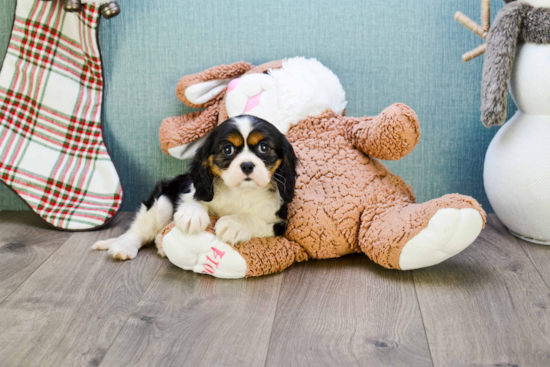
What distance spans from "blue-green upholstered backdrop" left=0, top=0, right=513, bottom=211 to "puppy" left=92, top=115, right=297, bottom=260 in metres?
0.71

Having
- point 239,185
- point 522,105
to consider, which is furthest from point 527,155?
point 239,185

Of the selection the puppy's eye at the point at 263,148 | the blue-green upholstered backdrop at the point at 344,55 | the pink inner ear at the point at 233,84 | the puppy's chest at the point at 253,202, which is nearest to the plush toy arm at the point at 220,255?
the puppy's chest at the point at 253,202

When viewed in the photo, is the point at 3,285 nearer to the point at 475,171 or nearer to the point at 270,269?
the point at 270,269

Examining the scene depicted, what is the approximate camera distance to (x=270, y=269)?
180cm

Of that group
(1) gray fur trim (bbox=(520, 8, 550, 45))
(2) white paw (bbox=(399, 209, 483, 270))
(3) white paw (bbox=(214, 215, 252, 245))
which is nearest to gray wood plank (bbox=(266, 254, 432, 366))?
(2) white paw (bbox=(399, 209, 483, 270))

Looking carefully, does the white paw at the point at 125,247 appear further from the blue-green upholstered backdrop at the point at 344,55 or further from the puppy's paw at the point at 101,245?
the blue-green upholstered backdrop at the point at 344,55

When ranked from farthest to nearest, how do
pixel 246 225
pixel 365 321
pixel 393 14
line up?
pixel 393 14 → pixel 246 225 → pixel 365 321

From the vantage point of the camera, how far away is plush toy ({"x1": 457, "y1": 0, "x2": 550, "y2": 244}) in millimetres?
1908

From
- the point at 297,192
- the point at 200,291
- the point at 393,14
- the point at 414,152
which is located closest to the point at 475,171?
the point at 414,152

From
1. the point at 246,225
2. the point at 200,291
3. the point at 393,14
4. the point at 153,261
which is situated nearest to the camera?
the point at 200,291

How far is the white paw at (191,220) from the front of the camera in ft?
5.71

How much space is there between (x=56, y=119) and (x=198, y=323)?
1.36m

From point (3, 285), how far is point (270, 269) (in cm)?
88

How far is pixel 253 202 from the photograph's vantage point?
1870mm
